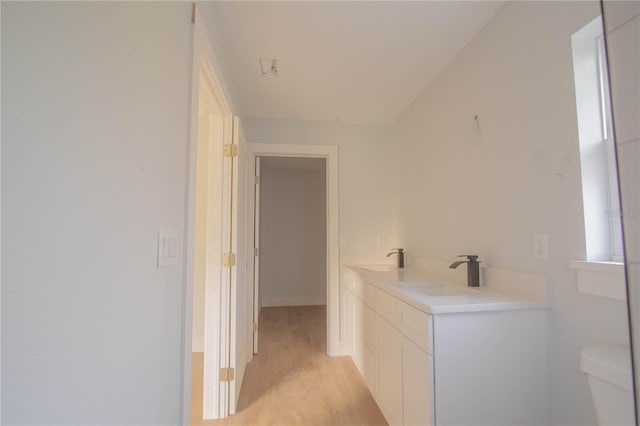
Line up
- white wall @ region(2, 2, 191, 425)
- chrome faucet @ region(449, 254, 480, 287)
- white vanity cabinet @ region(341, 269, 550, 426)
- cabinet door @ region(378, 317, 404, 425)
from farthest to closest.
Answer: chrome faucet @ region(449, 254, 480, 287) < cabinet door @ region(378, 317, 404, 425) < white vanity cabinet @ region(341, 269, 550, 426) < white wall @ region(2, 2, 191, 425)

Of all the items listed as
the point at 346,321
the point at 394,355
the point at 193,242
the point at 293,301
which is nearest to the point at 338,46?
the point at 193,242

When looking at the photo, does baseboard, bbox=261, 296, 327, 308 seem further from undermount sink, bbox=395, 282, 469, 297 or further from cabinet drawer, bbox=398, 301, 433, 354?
cabinet drawer, bbox=398, 301, 433, 354

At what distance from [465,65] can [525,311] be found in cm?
150

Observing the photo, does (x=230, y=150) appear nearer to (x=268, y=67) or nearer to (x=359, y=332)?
(x=268, y=67)

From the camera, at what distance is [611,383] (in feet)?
2.81

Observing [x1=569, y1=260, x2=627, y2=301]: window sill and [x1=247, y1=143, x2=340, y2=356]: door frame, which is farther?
[x1=247, y1=143, x2=340, y2=356]: door frame

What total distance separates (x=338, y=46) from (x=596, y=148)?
1.43 meters

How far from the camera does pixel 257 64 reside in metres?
2.01

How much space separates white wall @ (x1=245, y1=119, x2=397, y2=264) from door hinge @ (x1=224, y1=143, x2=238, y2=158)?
91 centimetres

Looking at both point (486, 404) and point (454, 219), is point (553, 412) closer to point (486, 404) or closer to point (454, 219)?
point (486, 404)

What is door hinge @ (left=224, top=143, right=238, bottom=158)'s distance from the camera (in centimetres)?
196

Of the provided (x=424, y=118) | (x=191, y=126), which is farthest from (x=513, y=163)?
(x=191, y=126)

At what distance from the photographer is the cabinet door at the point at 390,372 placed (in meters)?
1.50

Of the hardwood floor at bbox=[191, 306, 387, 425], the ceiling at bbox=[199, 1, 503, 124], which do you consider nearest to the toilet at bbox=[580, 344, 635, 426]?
the hardwood floor at bbox=[191, 306, 387, 425]
